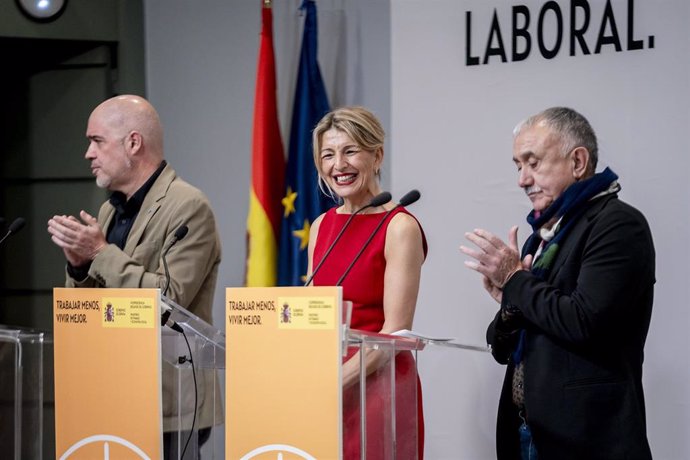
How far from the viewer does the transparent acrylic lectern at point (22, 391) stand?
271 centimetres

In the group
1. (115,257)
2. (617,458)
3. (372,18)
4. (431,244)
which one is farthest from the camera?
(372,18)

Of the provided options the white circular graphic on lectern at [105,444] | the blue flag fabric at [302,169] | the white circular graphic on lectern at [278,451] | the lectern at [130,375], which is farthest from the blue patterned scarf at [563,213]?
the blue flag fabric at [302,169]

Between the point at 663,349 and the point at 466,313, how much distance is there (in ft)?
2.54

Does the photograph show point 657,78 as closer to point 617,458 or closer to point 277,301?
point 617,458

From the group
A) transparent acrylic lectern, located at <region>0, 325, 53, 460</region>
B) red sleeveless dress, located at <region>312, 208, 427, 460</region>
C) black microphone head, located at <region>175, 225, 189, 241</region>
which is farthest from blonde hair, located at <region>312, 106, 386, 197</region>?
transparent acrylic lectern, located at <region>0, 325, 53, 460</region>

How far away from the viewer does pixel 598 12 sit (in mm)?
3740

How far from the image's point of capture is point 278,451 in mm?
2160

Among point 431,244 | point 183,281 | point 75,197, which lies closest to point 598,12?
point 431,244

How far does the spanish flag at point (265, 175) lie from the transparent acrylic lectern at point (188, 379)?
2.03m

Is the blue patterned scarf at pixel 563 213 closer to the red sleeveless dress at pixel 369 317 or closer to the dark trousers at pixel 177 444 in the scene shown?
the red sleeveless dress at pixel 369 317

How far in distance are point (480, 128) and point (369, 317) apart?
1387 millimetres

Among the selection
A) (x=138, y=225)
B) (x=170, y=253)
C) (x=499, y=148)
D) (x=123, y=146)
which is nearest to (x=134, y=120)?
(x=123, y=146)

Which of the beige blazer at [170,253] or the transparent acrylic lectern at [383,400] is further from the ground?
the beige blazer at [170,253]

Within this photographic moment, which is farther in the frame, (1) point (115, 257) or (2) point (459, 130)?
(2) point (459, 130)
